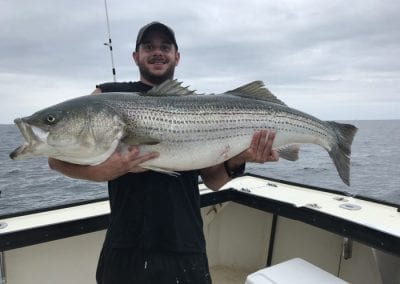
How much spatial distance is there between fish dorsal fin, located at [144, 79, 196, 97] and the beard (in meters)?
0.24

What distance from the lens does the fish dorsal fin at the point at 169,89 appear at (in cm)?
288

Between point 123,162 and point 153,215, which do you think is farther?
point 153,215

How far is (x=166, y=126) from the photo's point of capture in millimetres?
2809

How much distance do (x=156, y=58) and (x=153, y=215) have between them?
135cm

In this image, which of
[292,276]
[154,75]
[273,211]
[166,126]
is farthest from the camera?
[273,211]

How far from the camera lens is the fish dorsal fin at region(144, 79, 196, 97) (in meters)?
2.88

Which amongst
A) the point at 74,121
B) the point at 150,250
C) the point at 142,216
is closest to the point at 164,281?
the point at 150,250

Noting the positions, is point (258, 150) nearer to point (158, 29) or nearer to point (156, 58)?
point (156, 58)

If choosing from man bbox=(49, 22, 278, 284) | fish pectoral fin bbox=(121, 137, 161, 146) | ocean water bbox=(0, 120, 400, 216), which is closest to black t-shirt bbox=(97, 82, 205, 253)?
man bbox=(49, 22, 278, 284)

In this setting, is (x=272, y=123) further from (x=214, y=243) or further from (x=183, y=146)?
(x=214, y=243)

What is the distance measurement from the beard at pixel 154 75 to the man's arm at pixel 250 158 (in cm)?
91

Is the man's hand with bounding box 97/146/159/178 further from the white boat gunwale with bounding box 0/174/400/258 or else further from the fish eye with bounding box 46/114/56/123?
the white boat gunwale with bounding box 0/174/400/258

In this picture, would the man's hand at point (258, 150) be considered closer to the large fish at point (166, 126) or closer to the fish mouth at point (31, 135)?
the large fish at point (166, 126)

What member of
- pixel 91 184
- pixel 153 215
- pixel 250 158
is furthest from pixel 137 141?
pixel 91 184
